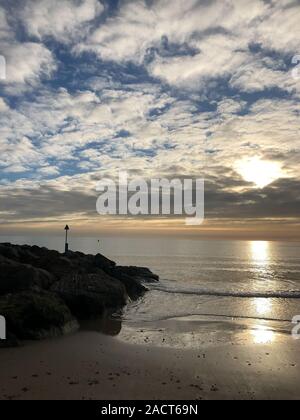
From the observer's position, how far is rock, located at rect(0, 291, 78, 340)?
14125mm

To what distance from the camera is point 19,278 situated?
68.6 ft

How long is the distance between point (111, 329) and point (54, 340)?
3.52m

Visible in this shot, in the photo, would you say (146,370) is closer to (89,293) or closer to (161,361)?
(161,361)

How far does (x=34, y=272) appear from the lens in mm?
22047

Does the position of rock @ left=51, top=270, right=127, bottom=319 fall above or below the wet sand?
above

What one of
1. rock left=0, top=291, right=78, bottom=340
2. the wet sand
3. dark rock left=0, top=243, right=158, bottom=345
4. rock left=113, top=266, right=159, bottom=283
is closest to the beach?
the wet sand

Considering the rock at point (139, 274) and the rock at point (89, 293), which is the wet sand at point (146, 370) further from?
the rock at point (139, 274)

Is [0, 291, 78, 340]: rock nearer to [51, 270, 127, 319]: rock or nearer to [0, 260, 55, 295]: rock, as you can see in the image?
[51, 270, 127, 319]: rock

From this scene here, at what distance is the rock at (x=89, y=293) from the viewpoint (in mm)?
19109

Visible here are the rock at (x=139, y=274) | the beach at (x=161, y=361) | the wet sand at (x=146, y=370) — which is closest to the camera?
the wet sand at (x=146, y=370)

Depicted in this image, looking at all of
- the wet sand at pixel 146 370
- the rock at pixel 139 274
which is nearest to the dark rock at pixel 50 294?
the wet sand at pixel 146 370

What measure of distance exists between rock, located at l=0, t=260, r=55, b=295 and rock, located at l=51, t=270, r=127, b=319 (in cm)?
149

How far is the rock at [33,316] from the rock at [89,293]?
9.83 ft
